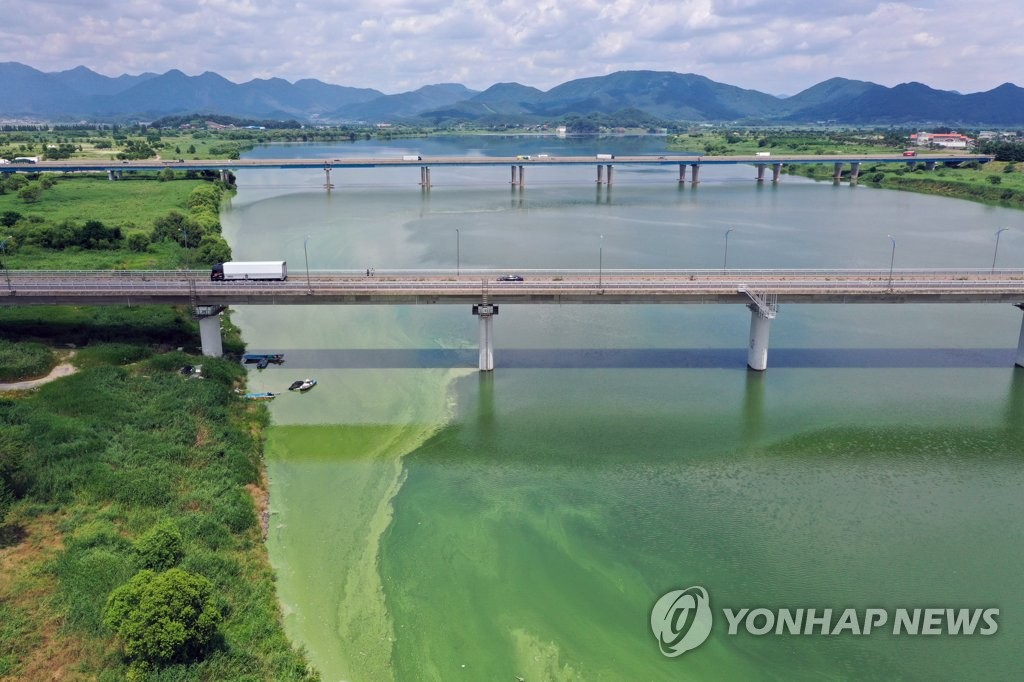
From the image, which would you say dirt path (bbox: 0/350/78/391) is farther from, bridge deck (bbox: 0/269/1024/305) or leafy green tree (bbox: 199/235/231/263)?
leafy green tree (bbox: 199/235/231/263)

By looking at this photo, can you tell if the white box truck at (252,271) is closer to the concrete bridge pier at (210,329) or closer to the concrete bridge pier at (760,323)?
the concrete bridge pier at (210,329)

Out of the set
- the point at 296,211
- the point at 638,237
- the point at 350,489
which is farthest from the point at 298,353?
the point at 296,211

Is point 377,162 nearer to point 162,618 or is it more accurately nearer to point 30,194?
point 30,194

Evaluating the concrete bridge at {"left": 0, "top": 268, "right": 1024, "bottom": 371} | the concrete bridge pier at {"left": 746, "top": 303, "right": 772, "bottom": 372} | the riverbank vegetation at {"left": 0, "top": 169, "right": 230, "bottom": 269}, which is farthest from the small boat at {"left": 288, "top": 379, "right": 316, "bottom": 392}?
the riverbank vegetation at {"left": 0, "top": 169, "right": 230, "bottom": 269}

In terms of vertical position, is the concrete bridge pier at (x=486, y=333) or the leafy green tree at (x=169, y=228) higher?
the leafy green tree at (x=169, y=228)

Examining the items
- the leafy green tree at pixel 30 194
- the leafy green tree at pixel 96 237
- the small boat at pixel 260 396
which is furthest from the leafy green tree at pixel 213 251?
the leafy green tree at pixel 30 194

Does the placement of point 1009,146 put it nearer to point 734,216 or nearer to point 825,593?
point 734,216

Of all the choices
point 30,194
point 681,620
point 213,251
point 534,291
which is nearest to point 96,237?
point 213,251
